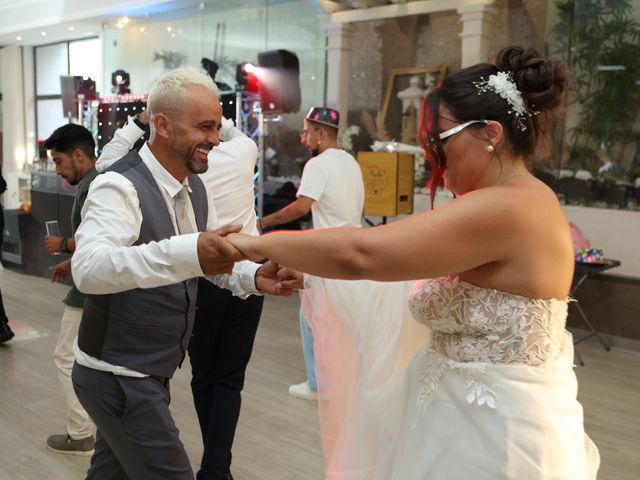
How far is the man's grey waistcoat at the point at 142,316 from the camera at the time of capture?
71.0 inches

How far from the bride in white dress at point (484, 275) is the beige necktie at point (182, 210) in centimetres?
47

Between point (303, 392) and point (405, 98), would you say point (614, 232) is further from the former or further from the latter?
point (303, 392)

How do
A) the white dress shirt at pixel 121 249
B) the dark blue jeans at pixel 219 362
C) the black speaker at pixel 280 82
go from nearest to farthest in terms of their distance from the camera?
the white dress shirt at pixel 121 249
the dark blue jeans at pixel 219 362
the black speaker at pixel 280 82

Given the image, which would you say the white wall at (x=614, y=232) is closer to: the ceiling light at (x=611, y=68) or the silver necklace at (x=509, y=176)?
the ceiling light at (x=611, y=68)

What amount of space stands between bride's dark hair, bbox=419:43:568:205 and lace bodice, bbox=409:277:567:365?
30 cm

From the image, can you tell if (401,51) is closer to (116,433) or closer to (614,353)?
(614,353)

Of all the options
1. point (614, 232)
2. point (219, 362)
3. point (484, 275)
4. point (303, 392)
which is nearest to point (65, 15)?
point (303, 392)

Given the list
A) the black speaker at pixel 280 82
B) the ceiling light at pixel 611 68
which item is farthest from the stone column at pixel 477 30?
the black speaker at pixel 280 82

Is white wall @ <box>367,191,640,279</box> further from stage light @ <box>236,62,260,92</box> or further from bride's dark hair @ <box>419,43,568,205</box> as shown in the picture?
bride's dark hair @ <box>419,43,568,205</box>

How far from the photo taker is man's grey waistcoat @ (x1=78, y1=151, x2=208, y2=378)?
1.80 metres

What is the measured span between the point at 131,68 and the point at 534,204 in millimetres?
10526

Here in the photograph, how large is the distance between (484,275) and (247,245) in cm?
54

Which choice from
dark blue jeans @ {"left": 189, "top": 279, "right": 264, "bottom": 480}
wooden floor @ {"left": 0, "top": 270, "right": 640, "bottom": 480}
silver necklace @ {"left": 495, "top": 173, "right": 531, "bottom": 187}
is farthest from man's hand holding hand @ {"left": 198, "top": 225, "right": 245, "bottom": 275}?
wooden floor @ {"left": 0, "top": 270, "right": 640, "bottom": 480}

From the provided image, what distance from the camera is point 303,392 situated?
4.24 metres
